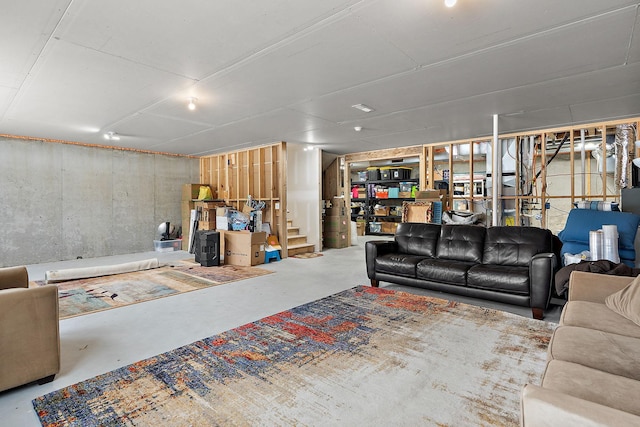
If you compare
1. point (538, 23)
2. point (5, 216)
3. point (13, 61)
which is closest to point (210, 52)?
point (13, 61)

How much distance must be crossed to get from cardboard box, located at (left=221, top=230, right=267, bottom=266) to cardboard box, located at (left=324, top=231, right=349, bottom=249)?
2.46m

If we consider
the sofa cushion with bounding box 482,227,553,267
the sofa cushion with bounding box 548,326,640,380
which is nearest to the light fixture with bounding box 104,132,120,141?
the sofa cushion with bounding box 482,227,553,267

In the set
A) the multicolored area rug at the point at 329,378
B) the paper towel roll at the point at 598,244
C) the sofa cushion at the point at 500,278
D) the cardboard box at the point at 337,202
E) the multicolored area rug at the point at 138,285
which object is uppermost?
the cardboard box at the point at 337,202

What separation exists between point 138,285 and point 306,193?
423cm

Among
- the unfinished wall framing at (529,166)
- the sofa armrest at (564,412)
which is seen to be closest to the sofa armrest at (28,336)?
the sofa armrest at (564,412)

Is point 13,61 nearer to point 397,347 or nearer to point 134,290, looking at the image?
point 134,290

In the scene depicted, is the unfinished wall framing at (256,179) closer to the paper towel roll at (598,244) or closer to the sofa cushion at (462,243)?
the sofa cushion at (462,243)

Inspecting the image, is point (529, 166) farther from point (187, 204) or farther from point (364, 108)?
point (187, 204)

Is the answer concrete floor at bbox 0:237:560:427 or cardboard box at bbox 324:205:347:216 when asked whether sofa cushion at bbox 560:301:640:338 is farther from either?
cardboard box at bbox 324:205:347:216

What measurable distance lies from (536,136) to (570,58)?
3446 millimetres

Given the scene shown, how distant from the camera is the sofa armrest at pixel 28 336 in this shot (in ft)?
6.34

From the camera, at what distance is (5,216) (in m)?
6.25

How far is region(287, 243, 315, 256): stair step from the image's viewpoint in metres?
7.23

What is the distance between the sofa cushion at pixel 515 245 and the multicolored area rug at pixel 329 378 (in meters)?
0.93
